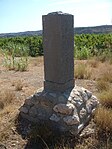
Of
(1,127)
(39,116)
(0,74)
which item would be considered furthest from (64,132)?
(0,74)

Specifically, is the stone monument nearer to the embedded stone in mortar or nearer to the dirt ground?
the embedded stone in mortar

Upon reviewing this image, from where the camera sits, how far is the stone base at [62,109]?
4.20 m

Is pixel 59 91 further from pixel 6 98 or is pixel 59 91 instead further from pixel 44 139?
pixel 6 98

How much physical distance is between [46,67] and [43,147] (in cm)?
138

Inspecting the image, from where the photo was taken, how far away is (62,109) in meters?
4.26

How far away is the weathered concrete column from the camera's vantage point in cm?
437

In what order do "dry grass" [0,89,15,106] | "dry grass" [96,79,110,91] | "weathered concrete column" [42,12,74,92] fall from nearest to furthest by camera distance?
1. "weathered concrete column" [42,12,74,92]
2. "dry grass" [0,89,15,106]
3. "dry grass" [96,79,110,91]

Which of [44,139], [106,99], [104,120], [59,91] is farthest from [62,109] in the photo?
[106,99]

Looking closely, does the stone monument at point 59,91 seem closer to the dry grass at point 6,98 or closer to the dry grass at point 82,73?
the dry grass at point 6,98

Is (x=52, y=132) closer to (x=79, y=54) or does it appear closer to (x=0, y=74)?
(x=0, y=74)

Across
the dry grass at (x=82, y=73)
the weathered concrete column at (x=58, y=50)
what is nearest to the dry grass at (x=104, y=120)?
the weathered concrete column at (x=58, y=50)

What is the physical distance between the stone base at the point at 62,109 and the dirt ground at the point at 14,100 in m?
0.31

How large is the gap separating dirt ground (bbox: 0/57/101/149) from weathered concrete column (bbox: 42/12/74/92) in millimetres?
831

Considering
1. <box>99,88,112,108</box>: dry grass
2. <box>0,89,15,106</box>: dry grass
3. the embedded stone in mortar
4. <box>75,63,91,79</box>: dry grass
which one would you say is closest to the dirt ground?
<box>0,89,15,106</box>: dry grass
